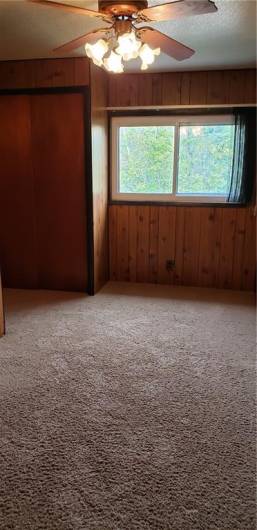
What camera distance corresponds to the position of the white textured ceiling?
235 centimetres

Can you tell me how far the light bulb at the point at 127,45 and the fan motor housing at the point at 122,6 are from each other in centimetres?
9

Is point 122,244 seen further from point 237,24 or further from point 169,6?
point 169,6

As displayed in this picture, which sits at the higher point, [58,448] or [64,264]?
[64,264]

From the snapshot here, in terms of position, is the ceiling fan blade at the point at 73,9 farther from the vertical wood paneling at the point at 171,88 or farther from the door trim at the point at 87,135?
the vertical wood paneling at the point at 171,88

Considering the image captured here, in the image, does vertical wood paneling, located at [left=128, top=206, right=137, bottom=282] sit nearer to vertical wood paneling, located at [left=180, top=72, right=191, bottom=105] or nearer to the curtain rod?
the curtain rod

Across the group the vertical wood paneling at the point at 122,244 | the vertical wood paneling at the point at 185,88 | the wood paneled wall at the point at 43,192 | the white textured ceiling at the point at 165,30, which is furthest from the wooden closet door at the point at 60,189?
the vertical wood paneling at the point at 185,88

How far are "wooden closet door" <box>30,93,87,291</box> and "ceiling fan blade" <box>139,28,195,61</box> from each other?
1.58m

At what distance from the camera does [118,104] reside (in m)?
4.16

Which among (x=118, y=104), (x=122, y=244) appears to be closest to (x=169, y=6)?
(x=118, y=104)

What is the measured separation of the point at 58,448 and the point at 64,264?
2397 mm

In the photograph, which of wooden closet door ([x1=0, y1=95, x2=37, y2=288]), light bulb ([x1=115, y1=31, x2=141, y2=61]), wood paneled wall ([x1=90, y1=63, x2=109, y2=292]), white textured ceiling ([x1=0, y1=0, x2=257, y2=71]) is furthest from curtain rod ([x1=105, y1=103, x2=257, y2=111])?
light bulb ([x1=115, y1=31, x2=141, y2=61])

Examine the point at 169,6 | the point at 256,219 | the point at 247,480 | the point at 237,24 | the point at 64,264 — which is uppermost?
the point at 237,24

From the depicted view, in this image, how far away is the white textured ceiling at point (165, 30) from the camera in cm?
235

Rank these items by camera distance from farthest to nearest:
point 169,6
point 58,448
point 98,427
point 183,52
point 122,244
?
point 122,244 → point 183,52 → point 98,427 → point 58,448 → point 169,6
